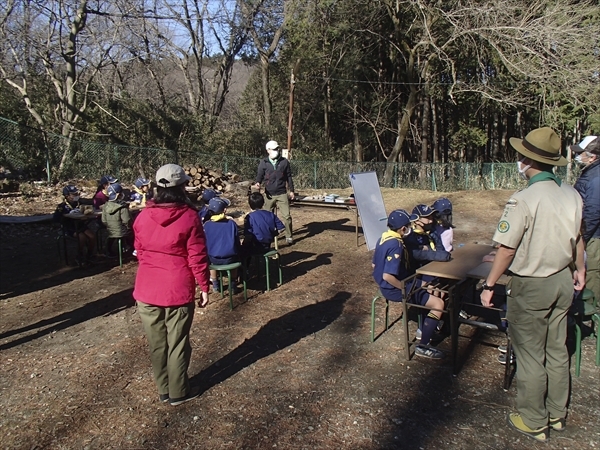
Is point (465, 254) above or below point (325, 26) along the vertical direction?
below

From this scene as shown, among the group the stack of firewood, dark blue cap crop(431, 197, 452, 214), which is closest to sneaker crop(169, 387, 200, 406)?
dark blue cap crop(431, 197, 452, 214)

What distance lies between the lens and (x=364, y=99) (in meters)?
25.6

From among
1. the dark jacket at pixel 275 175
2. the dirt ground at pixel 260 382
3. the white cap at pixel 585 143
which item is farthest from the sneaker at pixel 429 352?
the dark jacket at pixel 275 175

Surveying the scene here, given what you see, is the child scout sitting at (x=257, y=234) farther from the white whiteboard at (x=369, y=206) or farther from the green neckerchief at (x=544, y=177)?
the green neckerchief at (x=544, y=177)

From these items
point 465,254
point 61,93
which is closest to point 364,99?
point 61,93

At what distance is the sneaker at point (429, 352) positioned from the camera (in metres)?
4.25

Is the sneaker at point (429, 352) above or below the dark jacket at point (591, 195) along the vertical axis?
below

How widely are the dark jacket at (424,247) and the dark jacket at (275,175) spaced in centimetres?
375

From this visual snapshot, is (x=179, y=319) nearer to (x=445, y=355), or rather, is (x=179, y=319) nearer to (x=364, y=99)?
(x=445, y=355)

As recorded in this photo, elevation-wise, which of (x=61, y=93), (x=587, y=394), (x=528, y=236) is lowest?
(x=587, y=394)

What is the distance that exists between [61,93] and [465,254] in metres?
16.6

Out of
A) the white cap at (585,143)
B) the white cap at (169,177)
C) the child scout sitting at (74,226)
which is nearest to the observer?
the white cap at (169,177)

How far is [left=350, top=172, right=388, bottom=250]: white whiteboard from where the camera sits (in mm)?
7180

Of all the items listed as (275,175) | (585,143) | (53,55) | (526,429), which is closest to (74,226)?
(275,175)
